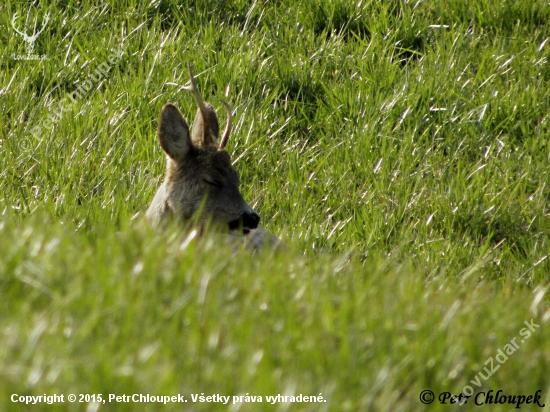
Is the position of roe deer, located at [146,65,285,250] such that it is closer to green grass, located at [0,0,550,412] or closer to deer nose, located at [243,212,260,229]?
deer nose, located at [243,212,260,229]

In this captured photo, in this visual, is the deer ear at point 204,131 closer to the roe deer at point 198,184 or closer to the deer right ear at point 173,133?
the roe deer at point 198,184

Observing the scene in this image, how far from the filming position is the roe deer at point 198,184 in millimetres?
5219

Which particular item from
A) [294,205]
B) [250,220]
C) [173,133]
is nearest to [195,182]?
[173,133]

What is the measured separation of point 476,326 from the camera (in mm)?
3318

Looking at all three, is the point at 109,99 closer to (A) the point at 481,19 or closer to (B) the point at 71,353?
(A) the point at 481,19

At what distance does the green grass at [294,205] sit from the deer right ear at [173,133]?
0.62 metres

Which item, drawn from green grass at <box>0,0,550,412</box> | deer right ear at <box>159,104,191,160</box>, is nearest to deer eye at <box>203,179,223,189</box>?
deer right ear at <box>159,104,191,160</box>

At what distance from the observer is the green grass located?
9.50 feet

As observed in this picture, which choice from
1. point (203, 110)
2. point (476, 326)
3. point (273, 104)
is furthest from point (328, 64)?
point (476, 326)

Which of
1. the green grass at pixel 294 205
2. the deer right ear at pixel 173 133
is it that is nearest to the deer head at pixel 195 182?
the deer right ear at pixel 173 133

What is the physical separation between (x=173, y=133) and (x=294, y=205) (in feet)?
4.62

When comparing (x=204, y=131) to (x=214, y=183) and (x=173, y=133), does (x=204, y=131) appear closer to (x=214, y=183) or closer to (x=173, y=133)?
(x=173, y=133)

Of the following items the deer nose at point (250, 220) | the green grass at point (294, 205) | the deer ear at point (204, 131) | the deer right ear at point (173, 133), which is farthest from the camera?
the deer ear at point (204, 131)

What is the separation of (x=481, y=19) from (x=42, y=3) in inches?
178
